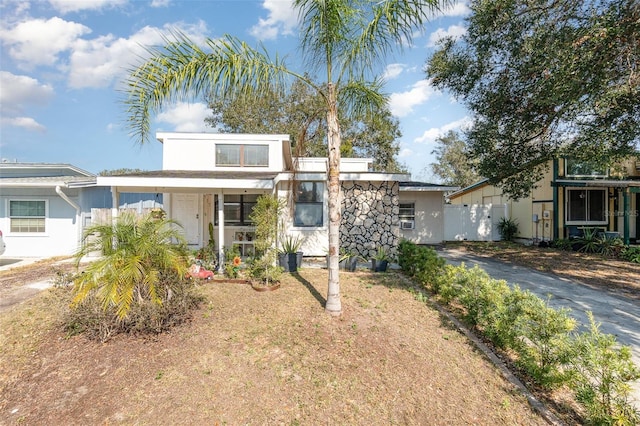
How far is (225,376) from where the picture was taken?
345cm

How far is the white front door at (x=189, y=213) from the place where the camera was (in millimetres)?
10195

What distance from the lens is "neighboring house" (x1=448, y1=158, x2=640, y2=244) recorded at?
1348 centimetres

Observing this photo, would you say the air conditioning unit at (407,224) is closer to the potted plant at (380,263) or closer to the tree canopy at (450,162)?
the potted plant at (380,263)

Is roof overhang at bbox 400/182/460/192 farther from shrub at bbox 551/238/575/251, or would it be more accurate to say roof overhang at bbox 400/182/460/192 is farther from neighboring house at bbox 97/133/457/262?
shrub at bbox 551/238/575/251

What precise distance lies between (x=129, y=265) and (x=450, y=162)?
3620 centimetres

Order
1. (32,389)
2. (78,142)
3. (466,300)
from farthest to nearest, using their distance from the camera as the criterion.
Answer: (78,142) → (466,300) → (32,389)

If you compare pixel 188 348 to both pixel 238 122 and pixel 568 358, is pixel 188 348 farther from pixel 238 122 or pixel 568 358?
pixel 238 122

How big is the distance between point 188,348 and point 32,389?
1.61 metres

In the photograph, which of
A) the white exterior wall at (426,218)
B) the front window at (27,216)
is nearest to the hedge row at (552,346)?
the white exterior wall at (426,218)

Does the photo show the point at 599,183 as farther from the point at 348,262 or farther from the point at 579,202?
the point at 348,262

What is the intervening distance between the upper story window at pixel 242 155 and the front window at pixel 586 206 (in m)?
14.3

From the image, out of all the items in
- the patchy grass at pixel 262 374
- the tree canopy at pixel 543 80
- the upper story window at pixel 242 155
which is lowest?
the patchy grass at pixel 262 374

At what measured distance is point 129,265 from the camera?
4188 mm

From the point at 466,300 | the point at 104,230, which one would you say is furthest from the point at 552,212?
the point at 104,230
